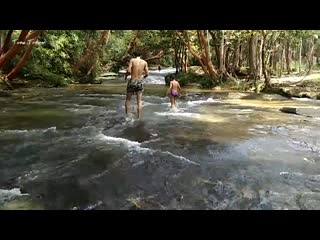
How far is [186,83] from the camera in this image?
1227 inches

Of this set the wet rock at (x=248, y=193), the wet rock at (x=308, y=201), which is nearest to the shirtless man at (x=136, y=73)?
the wet rock at (x=248, y=193)

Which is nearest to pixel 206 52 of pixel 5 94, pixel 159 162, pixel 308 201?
pixel 5 94

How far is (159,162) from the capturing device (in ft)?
23.9

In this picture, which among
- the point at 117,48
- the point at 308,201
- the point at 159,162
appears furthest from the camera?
the point at 117,48

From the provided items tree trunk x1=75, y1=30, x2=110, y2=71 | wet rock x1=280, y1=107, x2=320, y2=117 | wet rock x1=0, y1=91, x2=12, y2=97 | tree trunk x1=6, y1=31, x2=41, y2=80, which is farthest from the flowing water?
tree trunk x1=75, y1=30, x2=110, y2=71

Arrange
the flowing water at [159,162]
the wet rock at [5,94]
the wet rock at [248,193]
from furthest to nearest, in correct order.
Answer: the wet rock at [5,94]
the wet rock at [248,193]
the flowing water at [159,162]

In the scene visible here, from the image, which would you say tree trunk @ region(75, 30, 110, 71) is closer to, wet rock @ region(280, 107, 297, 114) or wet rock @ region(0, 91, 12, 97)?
wet rock @ region(0, 91, 12, 97)

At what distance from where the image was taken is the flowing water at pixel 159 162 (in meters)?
5.47

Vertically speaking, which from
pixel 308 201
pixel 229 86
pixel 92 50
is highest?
pixel 92 50

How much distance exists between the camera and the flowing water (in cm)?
547

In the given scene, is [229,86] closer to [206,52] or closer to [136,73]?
[206,52]

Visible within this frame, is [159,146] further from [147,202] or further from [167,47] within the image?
[167,47]

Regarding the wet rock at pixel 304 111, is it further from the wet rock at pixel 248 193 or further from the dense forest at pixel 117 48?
the wet rock at pixel 248 193
